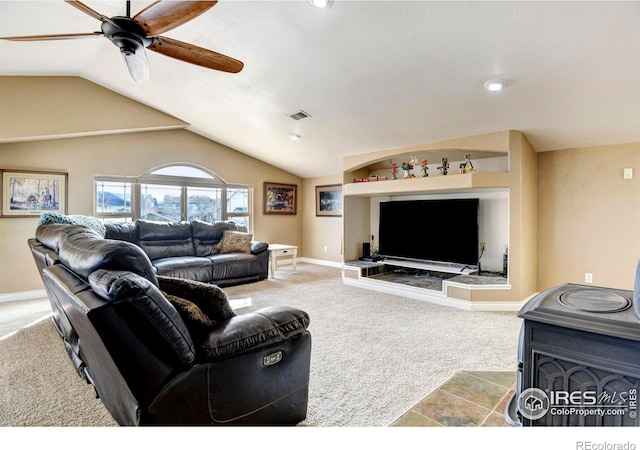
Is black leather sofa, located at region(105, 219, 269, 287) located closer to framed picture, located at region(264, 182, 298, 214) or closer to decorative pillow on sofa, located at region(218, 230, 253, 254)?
decorative pillow on sofa, located at region(218, 230, 253, 254)

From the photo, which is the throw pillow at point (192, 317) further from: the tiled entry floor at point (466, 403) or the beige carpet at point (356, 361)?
the tiled entry floor at point (466, 403)

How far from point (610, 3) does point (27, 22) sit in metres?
4.61

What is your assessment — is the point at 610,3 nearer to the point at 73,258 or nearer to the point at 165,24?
the point at 165,24

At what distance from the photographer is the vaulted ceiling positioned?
95.7 inches

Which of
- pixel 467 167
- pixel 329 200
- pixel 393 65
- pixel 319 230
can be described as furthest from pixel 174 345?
pixel 319 230

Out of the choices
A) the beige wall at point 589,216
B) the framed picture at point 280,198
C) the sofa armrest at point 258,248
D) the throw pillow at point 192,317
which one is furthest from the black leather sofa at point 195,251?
the beige wall at point 589,216

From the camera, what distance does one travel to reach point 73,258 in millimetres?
1610

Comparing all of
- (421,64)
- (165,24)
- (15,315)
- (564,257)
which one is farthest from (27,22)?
(564,257)

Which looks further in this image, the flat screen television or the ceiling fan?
the flat screen television

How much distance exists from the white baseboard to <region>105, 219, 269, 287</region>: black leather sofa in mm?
1220

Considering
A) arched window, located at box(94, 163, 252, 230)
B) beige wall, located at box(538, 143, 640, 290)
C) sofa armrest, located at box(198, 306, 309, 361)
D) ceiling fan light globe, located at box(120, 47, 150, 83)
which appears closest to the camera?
sofa armrest, located at box(198, 306, 309, 361)

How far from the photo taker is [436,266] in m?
4.91

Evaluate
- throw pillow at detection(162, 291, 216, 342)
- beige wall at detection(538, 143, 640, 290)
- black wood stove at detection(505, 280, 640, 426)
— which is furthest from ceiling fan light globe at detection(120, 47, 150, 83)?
beige wall at detection(538, 143, 640, 290)

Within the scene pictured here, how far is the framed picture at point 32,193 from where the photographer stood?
435 cm
